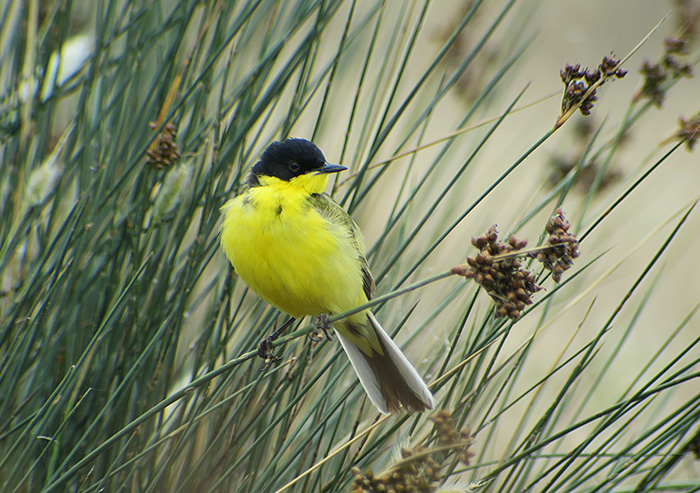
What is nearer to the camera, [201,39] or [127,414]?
[127,414]

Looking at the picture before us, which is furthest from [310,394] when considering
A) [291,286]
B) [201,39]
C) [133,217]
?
[201,39]

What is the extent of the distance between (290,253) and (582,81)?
97 centimetres

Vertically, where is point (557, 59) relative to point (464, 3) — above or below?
below

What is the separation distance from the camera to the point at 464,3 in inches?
104

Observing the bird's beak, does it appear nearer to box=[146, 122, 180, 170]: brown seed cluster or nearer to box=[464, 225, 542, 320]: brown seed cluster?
box=[146, 122, 180, 170]: brown seed cluster

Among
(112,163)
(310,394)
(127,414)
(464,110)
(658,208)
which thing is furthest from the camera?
(658,208)

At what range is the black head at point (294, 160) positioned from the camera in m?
2.40

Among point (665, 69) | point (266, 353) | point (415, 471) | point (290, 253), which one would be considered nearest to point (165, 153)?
point (290, 253)

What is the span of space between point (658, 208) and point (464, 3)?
1544mm

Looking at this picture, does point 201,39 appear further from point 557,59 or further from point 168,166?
point 557,59

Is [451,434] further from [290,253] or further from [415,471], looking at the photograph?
[290,253]

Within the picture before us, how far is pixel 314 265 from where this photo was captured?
7.06 feet

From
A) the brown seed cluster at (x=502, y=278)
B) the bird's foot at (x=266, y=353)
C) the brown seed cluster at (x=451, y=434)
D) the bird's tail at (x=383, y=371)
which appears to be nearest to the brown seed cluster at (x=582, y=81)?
the brown seed cluster at (x=502, y=278)

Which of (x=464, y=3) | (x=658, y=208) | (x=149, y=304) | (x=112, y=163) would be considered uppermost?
(x=112, y=163)
